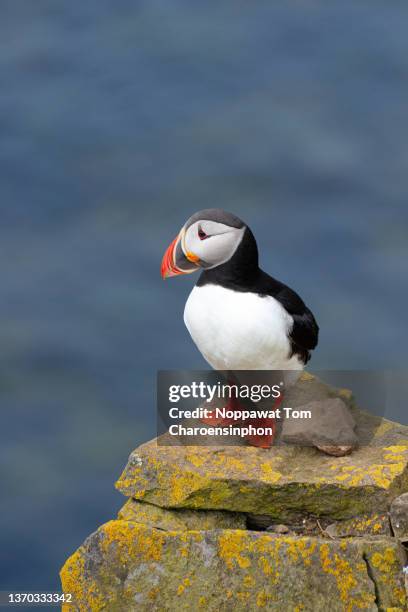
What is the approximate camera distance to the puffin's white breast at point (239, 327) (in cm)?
1034

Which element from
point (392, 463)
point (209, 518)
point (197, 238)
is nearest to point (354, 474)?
point (392, 463)

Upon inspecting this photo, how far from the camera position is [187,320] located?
1062 cm

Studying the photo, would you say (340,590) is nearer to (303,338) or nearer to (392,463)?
(392,463)

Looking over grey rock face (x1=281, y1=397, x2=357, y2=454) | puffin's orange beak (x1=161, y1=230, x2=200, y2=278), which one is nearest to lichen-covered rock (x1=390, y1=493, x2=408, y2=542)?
grey rock face (x1=281, y1=397, x2=357, y2=454)

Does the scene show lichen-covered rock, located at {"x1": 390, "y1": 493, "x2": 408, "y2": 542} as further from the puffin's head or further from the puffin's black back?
the puffin's head

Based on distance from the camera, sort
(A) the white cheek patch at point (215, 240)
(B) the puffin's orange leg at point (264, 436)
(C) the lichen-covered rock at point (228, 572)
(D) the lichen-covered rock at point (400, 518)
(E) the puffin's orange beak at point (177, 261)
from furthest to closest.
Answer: (B) the puffin's orange leg at point (264, 436) < (E) the puffin's orange beak at point (177, 261) < (A) the white cheek patch at point (215, 240) < (D) the lichen-covered rock at point (400, 518) < (C) the lichen-covered rock at point (228, 572)

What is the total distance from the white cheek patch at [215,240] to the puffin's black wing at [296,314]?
344mm

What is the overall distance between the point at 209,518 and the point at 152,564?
0.51m

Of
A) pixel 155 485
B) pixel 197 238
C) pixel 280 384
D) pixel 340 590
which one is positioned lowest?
pixel 340 590

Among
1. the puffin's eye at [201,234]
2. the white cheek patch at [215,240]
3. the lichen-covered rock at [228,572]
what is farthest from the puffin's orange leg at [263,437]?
the puffin's eye at [201,234]

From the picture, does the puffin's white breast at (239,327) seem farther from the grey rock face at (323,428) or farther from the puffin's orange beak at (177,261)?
the grey rock face at (323,428)

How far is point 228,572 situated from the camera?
10008mm

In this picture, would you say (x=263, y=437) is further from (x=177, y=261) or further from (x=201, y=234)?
(x=201, y=234)

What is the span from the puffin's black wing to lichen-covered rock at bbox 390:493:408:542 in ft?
4.29
